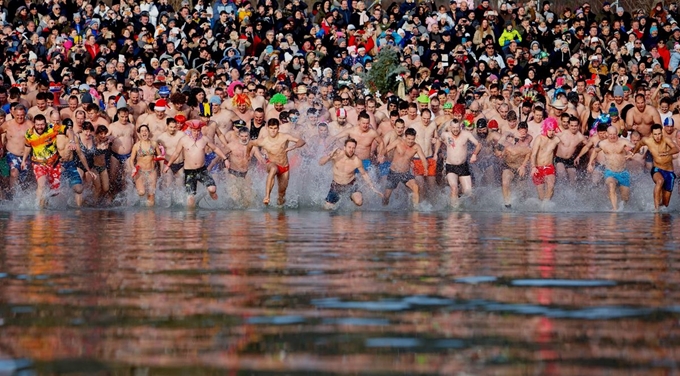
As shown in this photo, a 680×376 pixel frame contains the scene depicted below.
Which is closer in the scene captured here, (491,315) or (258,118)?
(491,315)

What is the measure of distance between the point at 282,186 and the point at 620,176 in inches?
180

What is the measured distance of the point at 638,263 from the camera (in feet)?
33.1

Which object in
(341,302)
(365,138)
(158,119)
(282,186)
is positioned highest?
(158,119)

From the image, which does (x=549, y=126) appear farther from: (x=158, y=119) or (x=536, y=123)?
(x=158, y=119)

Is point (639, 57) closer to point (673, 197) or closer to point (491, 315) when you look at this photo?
point (673, 197)

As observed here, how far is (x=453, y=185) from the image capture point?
19828 mm

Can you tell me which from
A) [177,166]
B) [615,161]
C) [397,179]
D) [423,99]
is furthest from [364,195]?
[615,161]

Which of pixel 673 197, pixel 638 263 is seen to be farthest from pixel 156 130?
pixel 638 263

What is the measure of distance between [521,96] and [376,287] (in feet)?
47.9

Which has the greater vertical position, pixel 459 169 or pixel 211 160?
pixel 211 160

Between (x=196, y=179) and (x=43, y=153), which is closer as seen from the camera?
(x=43, y=153)

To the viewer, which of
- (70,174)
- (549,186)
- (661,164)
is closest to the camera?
(661,164)

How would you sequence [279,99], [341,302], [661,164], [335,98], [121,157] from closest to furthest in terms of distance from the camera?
[341,302] → [661,164] → [121,157] → [335,98] → [279,99]

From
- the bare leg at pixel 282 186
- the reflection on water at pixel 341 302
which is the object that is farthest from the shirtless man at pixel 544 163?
the reflection on water at pixel 341 302
